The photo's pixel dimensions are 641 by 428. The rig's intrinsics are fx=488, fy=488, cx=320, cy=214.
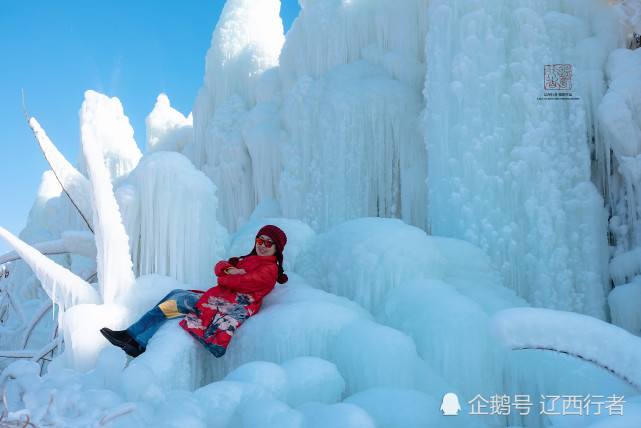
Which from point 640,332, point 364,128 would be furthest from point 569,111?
point 364,128

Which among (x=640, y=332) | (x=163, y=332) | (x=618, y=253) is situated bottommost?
(x=640, y=332)

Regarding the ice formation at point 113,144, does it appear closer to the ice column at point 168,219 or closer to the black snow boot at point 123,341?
the ice column at point 168,219

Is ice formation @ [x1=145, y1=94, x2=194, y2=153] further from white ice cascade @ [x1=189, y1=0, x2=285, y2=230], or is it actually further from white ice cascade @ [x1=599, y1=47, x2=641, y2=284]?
white ice cascade @ [x1=599, y1=47, x2=641, y2=284]

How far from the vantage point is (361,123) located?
6738 mm

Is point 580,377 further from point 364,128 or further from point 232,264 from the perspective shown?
point 364,128

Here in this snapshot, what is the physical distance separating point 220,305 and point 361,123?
163 inches

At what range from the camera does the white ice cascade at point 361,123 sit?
665 cm

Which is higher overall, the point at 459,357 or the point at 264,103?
the point at 264,103

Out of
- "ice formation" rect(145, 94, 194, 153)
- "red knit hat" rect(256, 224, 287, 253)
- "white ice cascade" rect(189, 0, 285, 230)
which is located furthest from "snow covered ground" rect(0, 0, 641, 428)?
"ice formation" rect(145, 94, 194, 153)

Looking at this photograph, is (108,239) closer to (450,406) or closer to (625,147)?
(450,406)

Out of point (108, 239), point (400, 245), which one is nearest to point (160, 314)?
point (108, 239)

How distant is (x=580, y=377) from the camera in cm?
295

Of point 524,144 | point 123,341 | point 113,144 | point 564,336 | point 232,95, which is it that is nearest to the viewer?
point 564,336

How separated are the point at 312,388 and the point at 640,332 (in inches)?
123
